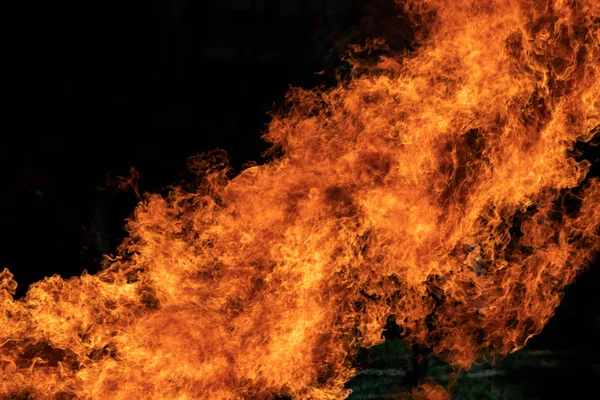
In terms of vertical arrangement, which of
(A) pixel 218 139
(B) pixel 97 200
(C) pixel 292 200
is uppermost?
(A) pixel 218 139

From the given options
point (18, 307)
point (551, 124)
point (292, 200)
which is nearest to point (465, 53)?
point (551, 124)

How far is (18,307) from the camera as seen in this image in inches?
214

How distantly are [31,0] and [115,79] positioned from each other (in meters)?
1.36

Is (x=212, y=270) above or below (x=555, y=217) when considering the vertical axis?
below

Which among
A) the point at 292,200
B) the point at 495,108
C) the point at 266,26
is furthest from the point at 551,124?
the point at 266,26

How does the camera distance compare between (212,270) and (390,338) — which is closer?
(212,270)

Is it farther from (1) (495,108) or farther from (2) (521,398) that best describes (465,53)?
(2) (521,398)

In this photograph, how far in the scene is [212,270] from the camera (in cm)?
546

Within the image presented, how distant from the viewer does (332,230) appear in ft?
17.8

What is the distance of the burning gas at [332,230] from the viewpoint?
5164 mm

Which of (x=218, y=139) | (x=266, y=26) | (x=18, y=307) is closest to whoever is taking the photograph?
(x=18, y=307)

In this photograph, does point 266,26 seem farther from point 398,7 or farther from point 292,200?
point 292,200

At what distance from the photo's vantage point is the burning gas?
16.9 feet

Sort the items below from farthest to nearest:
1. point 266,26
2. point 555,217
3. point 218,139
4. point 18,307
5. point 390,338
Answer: point 266,26, point 218,139, point 555,217, point 390,338, point 18,307
